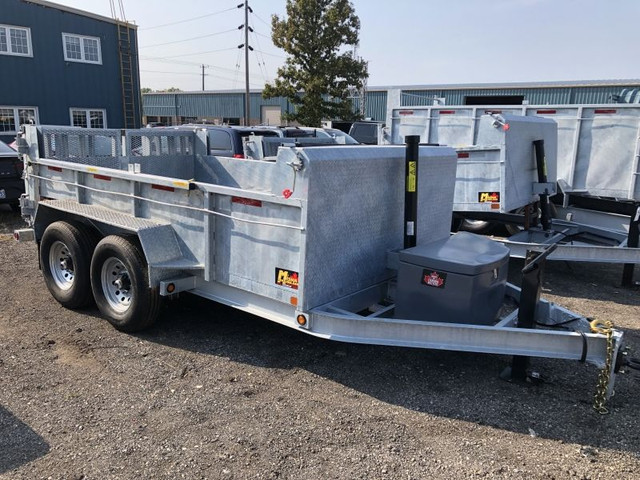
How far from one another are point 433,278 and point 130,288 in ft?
8.68

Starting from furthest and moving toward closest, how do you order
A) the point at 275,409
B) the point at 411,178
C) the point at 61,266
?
the point at 61,266 → the point at 411,178 → the point at 275,409

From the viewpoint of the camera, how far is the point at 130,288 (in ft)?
15.8

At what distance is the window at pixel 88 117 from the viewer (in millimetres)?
23702

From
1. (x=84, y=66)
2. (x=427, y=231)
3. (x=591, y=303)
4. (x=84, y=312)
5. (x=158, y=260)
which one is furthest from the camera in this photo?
(x=84, y=66)

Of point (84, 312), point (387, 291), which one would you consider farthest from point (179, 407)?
point (84, 312)

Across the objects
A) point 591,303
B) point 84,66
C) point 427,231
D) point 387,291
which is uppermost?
point 84,66

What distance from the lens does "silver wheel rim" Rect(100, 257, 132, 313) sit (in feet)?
15.9

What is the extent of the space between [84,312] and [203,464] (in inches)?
113

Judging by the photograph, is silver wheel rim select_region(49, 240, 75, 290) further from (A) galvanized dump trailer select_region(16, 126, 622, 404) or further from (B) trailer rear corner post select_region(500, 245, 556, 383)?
(B) trailer rear corner post select_region(500, 245, 556, 383)

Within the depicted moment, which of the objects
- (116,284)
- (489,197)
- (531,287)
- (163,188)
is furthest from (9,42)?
(531,287)

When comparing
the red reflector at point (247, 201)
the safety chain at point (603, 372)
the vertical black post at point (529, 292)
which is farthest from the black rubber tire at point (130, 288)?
the safety chain at point (603, 372)

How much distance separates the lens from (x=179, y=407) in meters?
3.66

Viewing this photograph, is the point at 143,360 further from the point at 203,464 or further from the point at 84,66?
the point at 84,66

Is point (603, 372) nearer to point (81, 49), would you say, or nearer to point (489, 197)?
point (489, 197)
